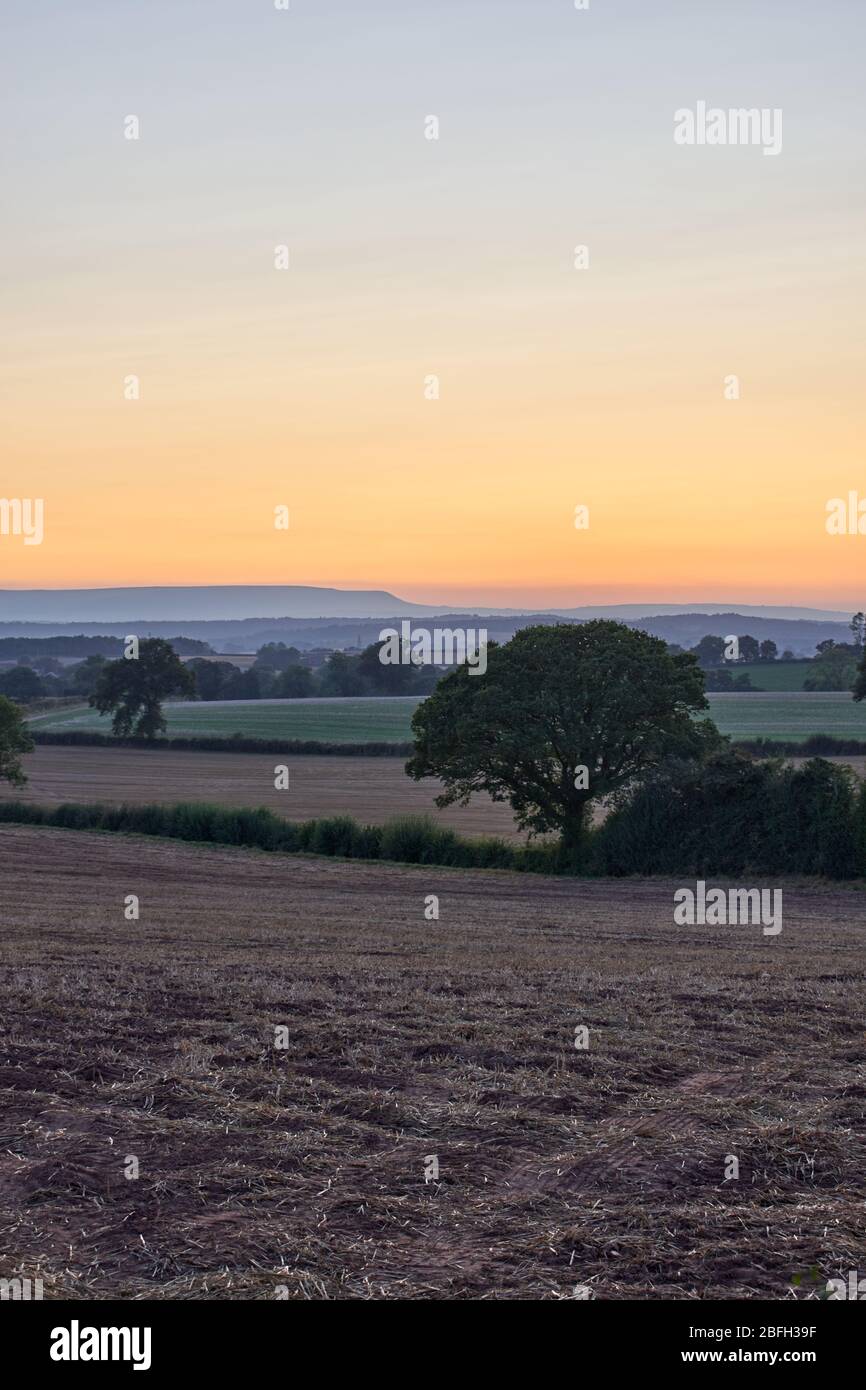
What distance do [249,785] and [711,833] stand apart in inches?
1381

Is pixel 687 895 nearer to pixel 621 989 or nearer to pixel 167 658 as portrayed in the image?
pixel 621 989

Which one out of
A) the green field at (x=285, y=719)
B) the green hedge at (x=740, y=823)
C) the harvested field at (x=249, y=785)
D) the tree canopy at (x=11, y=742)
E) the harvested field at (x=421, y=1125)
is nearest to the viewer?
the harvested field at (x=421, y=1125)

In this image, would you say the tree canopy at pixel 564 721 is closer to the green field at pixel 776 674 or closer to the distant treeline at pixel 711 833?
the distant treeline at pixel 711 833

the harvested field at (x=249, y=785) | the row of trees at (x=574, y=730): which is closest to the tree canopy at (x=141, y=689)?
the harvested field at (x=249, y=785)

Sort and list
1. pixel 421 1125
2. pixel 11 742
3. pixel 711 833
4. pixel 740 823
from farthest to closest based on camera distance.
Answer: pixel 11 742, pixel 711 833, pixel 740 823, pixel 421 1125

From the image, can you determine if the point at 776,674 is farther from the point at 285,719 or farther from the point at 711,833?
the point at 711,833

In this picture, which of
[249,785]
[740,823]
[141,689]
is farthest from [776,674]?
[740,823]

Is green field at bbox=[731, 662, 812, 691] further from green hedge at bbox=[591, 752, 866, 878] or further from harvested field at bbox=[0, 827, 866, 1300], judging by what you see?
harvested field at bbox=[0, 827, 866, 1300]

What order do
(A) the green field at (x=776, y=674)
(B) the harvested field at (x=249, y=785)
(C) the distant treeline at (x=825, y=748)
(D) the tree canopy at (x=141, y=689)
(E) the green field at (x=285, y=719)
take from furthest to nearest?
1. (A) the green field at (x=776, y=674)
2. (E) the green field at (x=285, y=719)
3. (D) the tree canopy at (x=141, y=689)
4. (C) the distant treeline at (x=825, y=748)
5. (B) the harvested field at (x=249, y=785)

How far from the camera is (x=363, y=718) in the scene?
107062 millimetres

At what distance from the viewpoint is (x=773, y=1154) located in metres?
6.97

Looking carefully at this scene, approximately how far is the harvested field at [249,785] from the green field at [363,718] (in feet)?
35.2

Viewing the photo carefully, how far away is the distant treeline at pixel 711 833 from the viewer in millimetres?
32906

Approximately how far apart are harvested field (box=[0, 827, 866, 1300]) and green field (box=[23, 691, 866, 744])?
68269 mm
